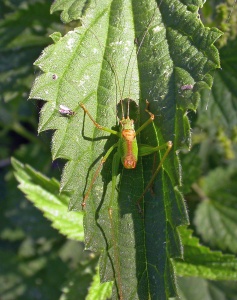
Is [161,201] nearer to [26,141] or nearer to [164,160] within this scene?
[164,160]

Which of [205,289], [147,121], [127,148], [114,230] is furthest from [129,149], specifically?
[205,289]

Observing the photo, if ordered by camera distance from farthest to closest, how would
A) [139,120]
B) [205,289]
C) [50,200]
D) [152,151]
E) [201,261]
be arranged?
[205,289]
[50,200]
[201,261]
[139,120]
[152,151]

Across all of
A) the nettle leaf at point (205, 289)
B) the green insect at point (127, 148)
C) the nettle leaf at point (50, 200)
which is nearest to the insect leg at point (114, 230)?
the green insect at point (127, 148)

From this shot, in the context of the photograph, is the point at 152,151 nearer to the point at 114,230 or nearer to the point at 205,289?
the point at 114,230

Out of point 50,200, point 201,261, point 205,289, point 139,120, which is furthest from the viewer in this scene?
point 205,289

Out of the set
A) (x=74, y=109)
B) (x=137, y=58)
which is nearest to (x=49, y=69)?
(x=74, y=109)
